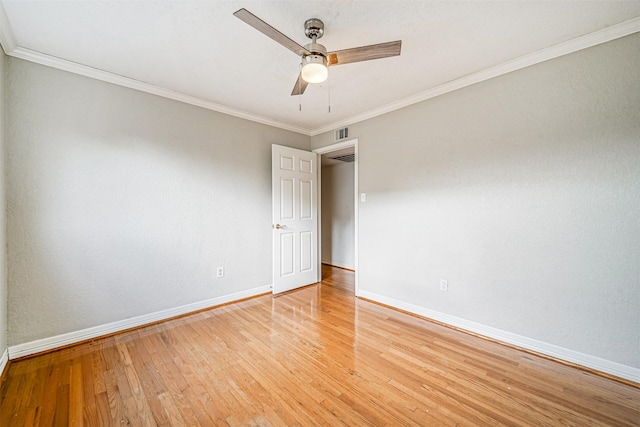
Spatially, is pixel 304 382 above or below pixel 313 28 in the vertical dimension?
below

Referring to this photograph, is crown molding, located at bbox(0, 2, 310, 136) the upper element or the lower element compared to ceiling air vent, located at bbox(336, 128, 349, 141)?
upper

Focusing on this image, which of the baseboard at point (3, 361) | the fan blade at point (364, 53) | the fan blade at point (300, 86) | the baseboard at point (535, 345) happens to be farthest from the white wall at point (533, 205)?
the baseboard at point (3, 361)

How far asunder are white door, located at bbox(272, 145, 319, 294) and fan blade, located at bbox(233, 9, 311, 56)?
6.60ft

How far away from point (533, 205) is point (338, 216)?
11.8ft

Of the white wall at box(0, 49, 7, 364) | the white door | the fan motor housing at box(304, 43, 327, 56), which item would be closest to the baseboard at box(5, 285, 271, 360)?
the white wall at box(0, 49, 7, 364)

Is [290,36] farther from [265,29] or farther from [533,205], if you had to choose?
[533,205]

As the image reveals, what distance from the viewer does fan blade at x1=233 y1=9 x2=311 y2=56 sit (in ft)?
4.18

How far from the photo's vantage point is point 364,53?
64.0 inches

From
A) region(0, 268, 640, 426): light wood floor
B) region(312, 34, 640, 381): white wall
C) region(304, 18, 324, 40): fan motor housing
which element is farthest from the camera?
region(312, 34, 640, 381): white wall

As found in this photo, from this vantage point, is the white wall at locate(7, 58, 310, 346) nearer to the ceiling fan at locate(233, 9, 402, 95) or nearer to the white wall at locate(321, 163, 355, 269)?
the ceiling fan at locate(233, 9, 402, 95)

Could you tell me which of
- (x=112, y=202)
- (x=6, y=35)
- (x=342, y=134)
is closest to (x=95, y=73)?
(x=6, y=35)

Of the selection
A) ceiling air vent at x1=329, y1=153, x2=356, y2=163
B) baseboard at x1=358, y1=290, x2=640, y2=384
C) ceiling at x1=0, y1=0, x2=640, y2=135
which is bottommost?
baseboard at x1=358, y1=290, x2=640, y2=384

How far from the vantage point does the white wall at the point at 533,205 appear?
1794 mm

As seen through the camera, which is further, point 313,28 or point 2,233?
point 2,233
